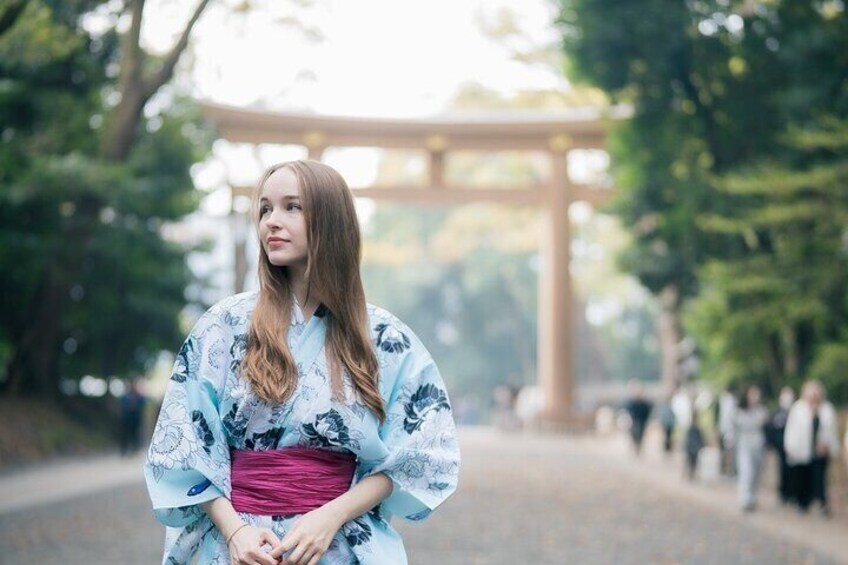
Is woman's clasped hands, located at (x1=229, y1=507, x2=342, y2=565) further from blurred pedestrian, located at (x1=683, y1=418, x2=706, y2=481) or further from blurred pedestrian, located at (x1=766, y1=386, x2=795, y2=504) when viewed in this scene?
blurred pedestrian, located at (x1=683, y1=418, x2=706, y2=481)

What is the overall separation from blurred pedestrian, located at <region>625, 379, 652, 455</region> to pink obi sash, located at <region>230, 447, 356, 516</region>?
26759 millimetres

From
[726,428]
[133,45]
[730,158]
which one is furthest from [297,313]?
[730,158]

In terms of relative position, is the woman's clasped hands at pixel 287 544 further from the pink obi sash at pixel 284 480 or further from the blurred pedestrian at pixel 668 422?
the blurred pedestrian at pixel 668 422

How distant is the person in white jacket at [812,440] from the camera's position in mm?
16562

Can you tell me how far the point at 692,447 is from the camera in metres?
23.2

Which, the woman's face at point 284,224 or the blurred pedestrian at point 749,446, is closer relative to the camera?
the woman's face at point 284,224

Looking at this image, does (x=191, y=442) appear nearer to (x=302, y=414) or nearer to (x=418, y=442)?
(x=302, y=414)

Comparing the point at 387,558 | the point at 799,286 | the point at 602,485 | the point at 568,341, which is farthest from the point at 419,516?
the point at 568,341

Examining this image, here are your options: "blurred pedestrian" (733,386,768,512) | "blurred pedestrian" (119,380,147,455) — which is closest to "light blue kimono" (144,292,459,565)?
"blurred pedestrian" (733,386,768,512)

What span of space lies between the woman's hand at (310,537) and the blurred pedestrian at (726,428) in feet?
54.6

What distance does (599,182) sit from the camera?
40031mm

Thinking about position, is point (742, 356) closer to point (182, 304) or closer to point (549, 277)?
point (182, 304)

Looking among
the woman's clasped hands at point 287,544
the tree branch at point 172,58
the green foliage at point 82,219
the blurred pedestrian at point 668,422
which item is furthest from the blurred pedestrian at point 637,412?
the woman's clasped hands at point 287,544

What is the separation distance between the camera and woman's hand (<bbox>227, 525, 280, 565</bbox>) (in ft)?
10.7
